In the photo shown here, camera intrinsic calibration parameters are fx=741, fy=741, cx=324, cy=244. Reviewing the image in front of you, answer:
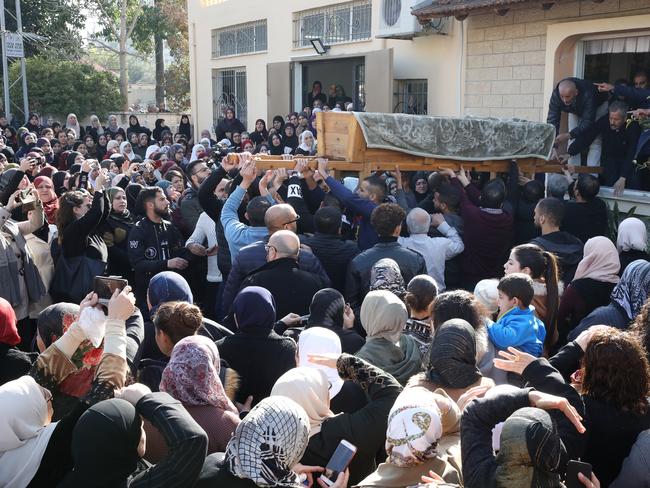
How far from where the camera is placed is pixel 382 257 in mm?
5348

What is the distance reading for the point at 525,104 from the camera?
1009 centimetres

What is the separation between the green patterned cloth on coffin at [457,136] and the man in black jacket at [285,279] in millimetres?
2282

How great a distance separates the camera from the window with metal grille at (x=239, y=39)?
1744 centimetres

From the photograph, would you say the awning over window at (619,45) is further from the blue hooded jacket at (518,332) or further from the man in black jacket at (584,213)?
the blue hooded jacket at (518,332)

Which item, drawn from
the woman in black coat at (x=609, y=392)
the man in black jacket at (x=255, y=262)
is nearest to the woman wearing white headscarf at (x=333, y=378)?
the woman in black coat at (x=609, y=392)

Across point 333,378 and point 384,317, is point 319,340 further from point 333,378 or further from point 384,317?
point 384,317

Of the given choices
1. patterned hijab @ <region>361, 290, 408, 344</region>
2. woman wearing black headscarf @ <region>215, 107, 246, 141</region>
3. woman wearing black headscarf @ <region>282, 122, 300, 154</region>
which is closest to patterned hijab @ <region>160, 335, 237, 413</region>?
patterned hijab @ <region>361, 290, 408, 344</region>

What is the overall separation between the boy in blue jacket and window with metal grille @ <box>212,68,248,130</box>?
1471 centimetres

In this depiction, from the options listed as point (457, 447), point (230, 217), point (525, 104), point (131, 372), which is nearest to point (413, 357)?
point (457, 447)

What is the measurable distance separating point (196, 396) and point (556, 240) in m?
3.91

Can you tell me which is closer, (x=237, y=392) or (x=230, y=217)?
(x=237, y=392)

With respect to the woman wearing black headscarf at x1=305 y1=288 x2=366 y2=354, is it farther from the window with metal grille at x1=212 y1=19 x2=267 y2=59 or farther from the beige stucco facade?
the window with metal grille at x1=212 y1=19 x2=267 y2=59

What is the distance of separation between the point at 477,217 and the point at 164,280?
10.5ft

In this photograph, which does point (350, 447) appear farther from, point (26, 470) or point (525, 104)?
point (525, 104)
